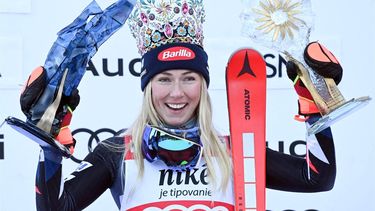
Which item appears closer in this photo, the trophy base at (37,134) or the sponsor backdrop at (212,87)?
the trophy base at (37,134)

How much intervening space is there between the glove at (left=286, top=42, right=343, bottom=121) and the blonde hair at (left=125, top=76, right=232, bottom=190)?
29cm

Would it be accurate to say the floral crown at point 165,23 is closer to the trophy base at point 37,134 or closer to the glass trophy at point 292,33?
the glass trophy at point 292,33

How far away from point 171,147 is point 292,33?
52cm

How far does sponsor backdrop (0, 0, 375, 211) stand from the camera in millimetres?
3508

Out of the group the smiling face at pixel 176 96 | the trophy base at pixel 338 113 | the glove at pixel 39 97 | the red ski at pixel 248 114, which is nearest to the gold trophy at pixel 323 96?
the trophy base at pixel 338 113

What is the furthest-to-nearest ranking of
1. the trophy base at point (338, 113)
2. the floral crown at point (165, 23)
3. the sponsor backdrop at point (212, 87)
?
the sponsor backdrop at point (212, 87)
the floral crown at point (165, 23)
the trophy base at point (338, 113)

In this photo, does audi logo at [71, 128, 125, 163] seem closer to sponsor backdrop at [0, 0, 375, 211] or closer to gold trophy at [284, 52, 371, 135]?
sponsor backdrop at [0, 0, 375, 211]

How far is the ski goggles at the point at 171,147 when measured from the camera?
265cm

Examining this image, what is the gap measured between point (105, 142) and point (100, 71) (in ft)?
2.70

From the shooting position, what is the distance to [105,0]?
3537mm

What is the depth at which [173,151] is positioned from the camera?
2.64 m

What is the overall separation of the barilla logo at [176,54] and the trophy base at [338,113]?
1.52 feet

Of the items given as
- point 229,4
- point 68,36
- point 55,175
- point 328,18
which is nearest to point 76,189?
point 55,175

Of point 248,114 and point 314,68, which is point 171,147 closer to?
point 248,114
